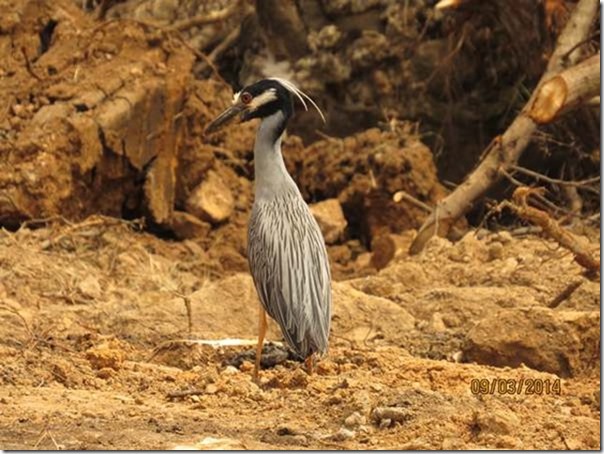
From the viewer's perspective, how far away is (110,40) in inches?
411

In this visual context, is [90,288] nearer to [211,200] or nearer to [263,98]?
[263,98]

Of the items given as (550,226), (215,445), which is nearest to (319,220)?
(550,226)

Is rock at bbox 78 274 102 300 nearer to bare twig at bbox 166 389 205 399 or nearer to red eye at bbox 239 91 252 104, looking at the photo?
red eye at bbox 239 91 252 104

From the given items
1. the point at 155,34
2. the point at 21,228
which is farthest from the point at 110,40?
the point at 21,228

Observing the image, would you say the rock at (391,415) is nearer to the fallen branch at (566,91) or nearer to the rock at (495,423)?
the rock at (495,423)

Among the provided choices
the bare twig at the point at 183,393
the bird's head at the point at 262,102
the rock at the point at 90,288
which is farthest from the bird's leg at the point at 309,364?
the rock at the point at 90,288

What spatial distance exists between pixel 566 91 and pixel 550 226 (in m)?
1.63

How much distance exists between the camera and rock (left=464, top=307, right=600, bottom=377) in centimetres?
712

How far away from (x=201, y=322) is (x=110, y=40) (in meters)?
3.17

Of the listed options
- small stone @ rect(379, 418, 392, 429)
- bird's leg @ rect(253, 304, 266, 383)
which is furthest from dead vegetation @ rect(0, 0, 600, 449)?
bird's leg @ rect(253, 304, 266, 383)

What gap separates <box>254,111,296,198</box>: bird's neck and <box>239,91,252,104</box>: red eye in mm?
127

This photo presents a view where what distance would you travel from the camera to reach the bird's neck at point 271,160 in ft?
23.7
